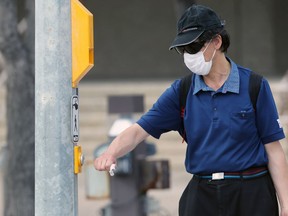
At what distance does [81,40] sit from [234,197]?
1.06 metres

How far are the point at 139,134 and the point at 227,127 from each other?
50cm

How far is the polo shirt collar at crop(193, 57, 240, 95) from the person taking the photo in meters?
4.09

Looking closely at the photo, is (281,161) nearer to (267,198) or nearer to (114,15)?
(267,198)

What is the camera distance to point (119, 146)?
168 inches

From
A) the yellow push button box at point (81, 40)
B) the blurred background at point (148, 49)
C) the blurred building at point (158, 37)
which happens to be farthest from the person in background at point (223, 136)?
the blurred building at point (158, 37)

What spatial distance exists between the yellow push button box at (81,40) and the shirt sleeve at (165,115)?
387 millimetres

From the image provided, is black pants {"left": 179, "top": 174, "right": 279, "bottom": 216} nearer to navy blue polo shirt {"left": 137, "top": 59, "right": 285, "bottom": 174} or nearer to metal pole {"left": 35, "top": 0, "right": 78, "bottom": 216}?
navy blue polo shirt {"left": 137, "top": 59, "right": 285, "bottom": 174}

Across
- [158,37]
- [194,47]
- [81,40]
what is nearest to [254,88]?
[194,47]

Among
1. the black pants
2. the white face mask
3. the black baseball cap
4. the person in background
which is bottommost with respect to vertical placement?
the black pants

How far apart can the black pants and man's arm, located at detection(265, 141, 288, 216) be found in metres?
0.04

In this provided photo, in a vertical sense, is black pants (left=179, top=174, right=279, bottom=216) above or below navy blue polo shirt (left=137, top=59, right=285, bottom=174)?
below

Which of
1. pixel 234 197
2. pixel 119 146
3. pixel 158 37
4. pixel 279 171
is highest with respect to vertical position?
pixel 158 37

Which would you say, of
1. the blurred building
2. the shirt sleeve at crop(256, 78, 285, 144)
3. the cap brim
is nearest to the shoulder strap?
the shirt sleeve at crop(256, 78, 285, 144)

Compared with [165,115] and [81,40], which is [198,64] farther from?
[81,40]
